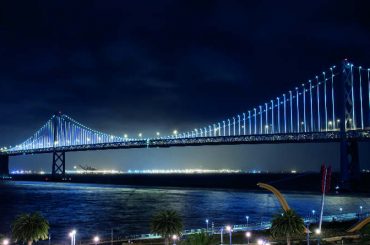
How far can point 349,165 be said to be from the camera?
7344 cm

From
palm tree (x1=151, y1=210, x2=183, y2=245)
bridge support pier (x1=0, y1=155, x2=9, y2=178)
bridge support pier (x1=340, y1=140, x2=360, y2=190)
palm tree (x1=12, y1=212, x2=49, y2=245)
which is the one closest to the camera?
palm tree (x1=12, y1=212, x2=49, y2=245)

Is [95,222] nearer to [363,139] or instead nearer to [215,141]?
[363,139]

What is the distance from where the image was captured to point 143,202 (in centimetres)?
5941

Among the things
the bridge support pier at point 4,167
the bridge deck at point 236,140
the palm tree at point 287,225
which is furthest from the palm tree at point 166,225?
the bridge support pier at point 4,167

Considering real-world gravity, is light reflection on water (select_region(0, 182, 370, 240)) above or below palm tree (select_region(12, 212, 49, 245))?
below

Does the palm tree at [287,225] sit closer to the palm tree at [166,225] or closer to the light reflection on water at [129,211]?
the palm tree at [166,225]

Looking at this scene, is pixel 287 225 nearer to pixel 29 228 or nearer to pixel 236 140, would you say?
pixel 29 228

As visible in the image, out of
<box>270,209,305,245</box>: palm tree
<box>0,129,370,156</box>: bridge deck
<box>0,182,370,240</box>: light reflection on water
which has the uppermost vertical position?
<box>0,129,370,156</box>: bridge deck

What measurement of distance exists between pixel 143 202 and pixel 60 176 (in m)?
83.9

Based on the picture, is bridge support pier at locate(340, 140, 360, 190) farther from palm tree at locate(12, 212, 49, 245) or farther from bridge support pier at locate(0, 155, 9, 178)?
bridge support pier at locate(0, 155, 9, 178)

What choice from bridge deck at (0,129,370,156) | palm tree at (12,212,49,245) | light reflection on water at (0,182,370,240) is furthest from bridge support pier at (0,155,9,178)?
palm tree at (12,212,49,245)

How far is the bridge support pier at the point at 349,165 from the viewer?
71.4 m

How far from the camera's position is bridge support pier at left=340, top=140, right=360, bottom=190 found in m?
71.4

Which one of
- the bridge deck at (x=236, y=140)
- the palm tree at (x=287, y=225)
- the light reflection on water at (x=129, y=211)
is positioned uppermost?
the bridge deck at (x=236, y=140)
